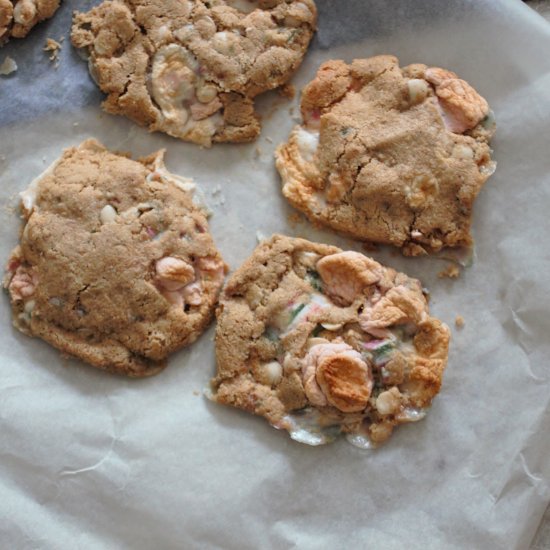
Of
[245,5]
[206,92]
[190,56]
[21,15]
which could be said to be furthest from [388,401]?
[21,15]

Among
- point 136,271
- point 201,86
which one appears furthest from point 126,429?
point 201,86

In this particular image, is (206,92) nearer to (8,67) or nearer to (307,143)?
(307,143)

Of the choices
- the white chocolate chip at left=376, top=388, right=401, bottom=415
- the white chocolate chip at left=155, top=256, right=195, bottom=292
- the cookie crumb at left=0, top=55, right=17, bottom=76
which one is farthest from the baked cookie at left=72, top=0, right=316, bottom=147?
the white chocolate chip at left=376, top=388, right=401, bottom=415

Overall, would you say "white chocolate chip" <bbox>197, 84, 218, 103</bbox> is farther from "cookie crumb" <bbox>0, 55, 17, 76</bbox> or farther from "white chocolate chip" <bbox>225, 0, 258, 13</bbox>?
"cookie crumb" <bbox>0, 55, 17, 76</bbox>

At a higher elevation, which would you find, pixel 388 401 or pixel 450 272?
pixel 450 272

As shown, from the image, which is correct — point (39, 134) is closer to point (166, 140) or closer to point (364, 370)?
point (166, 140)

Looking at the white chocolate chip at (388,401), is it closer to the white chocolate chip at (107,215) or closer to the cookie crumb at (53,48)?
the white chocolate chip at (107,215)
